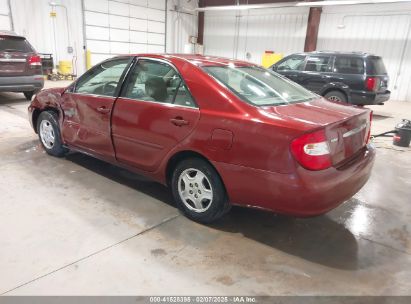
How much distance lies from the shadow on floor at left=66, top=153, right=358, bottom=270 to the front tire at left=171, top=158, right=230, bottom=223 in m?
0.18

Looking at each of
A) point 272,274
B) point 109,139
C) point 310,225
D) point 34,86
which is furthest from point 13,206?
point 34,86

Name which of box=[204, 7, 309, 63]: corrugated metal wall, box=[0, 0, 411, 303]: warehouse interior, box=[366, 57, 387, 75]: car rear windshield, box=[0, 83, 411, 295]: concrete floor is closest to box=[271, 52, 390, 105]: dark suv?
box=[366, 57, 387, 75]: car rear windshield

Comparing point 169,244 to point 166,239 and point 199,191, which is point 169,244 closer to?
point 166,239

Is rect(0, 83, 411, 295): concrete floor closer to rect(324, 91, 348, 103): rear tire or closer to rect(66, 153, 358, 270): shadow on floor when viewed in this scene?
rect(66, 153, 358, 270): shadow on floor

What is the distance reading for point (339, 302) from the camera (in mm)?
2080

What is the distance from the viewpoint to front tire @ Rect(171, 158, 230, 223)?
2723 mm

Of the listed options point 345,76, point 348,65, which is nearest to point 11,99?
point 345,76

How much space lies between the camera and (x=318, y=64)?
346 inches

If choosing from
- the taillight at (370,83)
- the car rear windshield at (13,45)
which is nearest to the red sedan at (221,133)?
the car rear windshield at (13,45)

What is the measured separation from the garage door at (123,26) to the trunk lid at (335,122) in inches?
550

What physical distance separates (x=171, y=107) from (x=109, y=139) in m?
0.95

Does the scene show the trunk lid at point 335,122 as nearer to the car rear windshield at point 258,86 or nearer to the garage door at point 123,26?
the car rear windshield at point 258,86

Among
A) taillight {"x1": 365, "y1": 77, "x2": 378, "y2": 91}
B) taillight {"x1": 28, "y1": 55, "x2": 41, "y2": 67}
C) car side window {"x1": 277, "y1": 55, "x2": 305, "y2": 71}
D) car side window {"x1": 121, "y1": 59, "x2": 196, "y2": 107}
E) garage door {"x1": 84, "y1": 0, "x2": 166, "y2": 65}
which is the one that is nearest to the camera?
car side window {"x1": 121, "y1": 59, "x2": 196, "y2": 107}

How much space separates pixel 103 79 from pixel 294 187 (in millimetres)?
2529
